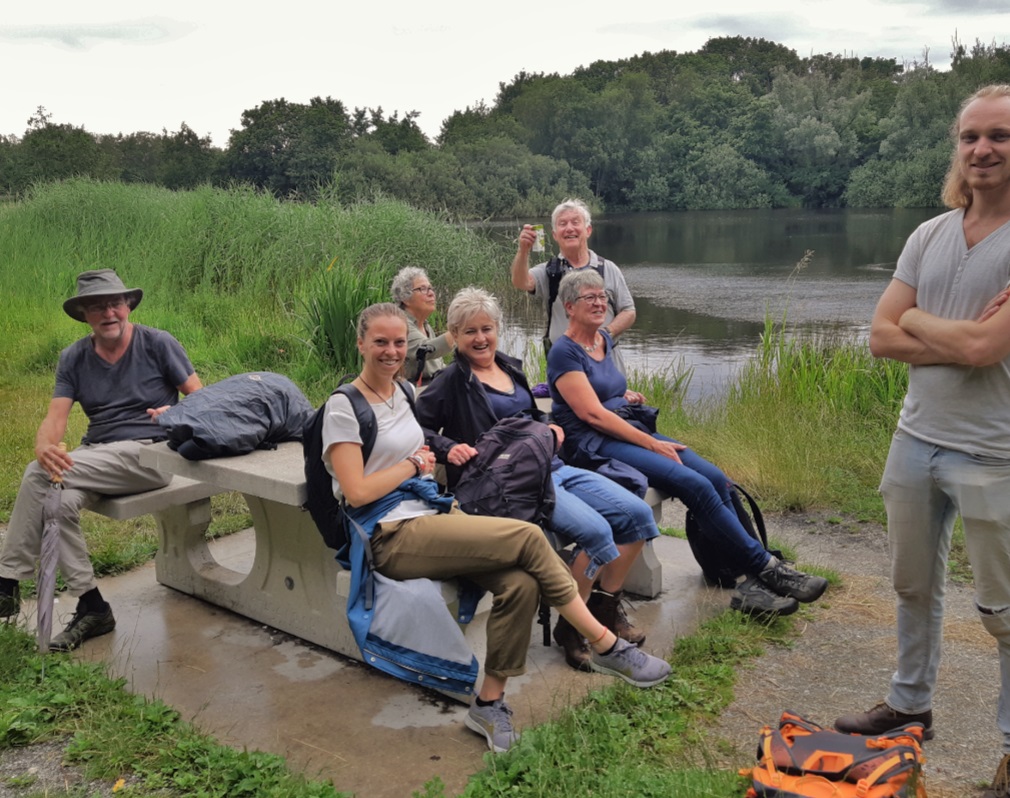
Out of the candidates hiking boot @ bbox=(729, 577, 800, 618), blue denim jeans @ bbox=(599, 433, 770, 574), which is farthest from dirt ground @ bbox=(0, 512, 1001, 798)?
blue denim jeans @ bbox=(599, 433, 770, 574)

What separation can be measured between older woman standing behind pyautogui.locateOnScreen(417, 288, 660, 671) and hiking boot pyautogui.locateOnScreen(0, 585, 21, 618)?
6.28 feet

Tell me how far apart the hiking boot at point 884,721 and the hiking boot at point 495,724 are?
3.44 feet

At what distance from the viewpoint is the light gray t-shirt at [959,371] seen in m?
2.70

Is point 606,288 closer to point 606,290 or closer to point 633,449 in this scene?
point 606,290

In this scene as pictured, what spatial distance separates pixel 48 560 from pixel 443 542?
1633mm

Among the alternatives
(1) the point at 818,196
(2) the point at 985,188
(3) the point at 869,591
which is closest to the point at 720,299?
(3) the point at 869,591

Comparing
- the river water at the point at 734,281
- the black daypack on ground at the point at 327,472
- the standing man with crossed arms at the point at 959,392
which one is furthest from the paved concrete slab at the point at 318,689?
the river water at the point at 734,281

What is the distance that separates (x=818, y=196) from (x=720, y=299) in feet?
122

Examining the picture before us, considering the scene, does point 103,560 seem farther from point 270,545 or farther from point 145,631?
point 270,545

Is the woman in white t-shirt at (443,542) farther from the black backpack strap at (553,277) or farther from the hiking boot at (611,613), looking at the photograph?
the black backpack strap at (553,277)

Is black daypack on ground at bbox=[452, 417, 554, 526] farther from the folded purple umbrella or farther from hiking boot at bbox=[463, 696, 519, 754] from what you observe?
the folded purple umbrella

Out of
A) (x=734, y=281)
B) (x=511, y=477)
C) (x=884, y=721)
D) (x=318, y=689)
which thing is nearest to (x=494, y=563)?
(x=511, y=477)

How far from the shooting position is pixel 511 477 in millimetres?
3529

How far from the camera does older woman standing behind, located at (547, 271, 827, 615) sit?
4.09m
